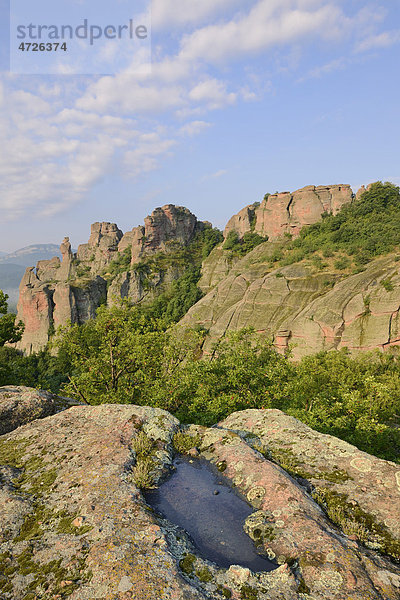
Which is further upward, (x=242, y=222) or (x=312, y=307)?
(x=242, y=222)

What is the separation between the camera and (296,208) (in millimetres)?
87000

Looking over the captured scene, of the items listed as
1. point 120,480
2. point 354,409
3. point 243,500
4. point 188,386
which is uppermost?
point 120,480

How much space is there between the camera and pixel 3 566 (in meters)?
4.04

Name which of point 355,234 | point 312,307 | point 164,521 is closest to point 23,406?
point 164,521

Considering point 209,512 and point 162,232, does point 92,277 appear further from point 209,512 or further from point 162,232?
point 209,512

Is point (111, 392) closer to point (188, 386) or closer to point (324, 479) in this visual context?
point (188, 386)

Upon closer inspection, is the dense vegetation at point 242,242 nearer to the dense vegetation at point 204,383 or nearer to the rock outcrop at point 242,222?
the rock outcrop at point 242,222

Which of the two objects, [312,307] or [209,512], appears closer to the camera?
[209,512]

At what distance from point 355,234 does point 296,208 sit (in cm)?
2670

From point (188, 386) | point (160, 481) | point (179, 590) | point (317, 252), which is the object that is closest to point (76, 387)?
point (188, 386)

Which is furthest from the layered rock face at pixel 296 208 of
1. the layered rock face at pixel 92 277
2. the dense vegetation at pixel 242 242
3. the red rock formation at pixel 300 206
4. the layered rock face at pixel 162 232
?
the layered rock face at pixel 92 277

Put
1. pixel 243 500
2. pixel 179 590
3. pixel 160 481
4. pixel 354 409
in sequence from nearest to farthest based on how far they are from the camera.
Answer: pixel 179 590, pixel 243 500, pixel 160 481, pixel 354 409

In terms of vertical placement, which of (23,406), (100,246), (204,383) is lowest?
(204,383)

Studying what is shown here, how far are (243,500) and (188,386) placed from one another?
8.69 meters
